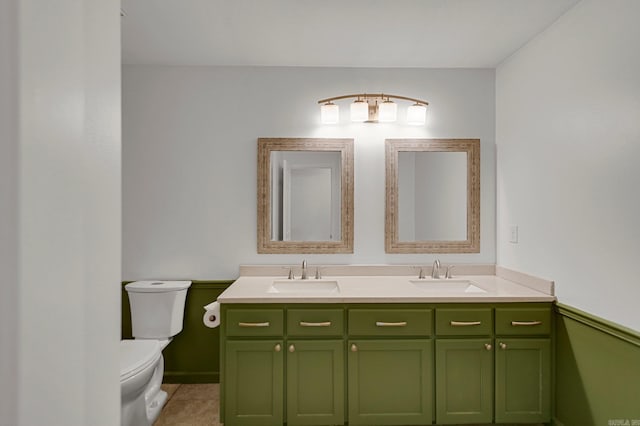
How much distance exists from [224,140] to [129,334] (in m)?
1.57

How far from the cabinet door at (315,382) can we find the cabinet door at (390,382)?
7 centimetres

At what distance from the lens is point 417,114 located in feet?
9.52

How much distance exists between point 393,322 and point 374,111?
4.79ft

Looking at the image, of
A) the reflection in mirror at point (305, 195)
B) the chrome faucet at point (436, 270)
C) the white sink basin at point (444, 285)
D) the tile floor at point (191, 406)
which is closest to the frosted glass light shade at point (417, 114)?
the reflection in mirror at point (305, 195)

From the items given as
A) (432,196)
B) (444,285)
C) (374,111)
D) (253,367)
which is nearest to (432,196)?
(432,196)

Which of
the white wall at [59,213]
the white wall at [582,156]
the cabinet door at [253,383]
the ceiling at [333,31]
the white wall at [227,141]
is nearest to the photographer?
the white wall at [59,213]

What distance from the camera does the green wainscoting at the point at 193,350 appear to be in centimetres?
301

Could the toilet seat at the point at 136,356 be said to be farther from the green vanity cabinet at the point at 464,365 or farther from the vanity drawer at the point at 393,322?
the green vanity cabinet at the point at 464,365

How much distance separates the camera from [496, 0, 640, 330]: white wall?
1.80m

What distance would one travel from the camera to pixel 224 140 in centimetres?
299

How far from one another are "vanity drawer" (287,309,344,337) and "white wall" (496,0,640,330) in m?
1.25

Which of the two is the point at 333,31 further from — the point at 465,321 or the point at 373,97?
the point at 465,321

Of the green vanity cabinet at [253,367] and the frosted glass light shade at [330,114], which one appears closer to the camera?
the green vanity cabinet at [253,367]

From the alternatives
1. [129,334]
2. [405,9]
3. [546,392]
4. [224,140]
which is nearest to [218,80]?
[224,140]
